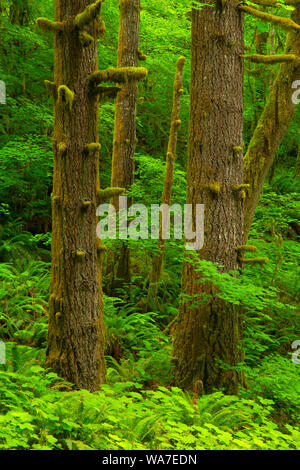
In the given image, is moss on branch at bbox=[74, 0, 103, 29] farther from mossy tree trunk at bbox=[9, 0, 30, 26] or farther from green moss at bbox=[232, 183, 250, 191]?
mossy tree trunk at bbox=[9, 0, 30, 26]

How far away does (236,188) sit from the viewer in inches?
195

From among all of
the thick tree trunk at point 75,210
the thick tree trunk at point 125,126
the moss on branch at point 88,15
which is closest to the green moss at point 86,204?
the thick tree trunk at point 75,210

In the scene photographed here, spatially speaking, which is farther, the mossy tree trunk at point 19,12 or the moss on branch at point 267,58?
the mossy tree trunk at point 19,12

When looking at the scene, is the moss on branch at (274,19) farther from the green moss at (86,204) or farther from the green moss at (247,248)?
the green moss at (86,204)

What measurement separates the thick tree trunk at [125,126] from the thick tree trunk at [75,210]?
3.18 meters

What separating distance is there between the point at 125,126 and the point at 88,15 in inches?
168

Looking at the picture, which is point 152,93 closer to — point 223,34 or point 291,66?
point 291,66

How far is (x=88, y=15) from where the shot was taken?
396cm

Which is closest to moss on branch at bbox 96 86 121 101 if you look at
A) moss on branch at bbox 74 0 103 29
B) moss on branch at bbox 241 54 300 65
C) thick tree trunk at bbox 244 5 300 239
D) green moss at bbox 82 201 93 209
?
moss on branch at bbox 74 0 103 29

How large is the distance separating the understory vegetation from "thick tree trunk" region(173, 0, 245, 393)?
0.70ft

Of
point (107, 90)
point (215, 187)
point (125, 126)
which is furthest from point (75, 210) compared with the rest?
point (125, 126)

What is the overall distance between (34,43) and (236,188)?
7.24m

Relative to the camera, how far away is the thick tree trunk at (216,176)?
192 inches

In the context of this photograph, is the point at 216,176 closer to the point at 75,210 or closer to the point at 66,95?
the point at 75,210
